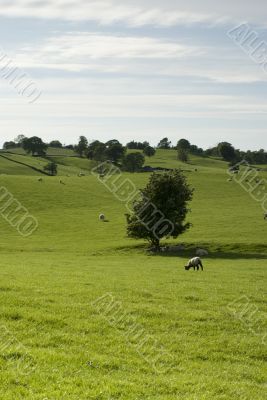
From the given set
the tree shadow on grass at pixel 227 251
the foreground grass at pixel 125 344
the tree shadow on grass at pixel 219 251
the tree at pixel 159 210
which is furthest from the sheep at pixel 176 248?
the foreground grass at pixel 125 344

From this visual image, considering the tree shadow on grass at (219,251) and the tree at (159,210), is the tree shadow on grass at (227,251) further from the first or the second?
the tree at (159,210)

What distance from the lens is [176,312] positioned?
21.3 metres

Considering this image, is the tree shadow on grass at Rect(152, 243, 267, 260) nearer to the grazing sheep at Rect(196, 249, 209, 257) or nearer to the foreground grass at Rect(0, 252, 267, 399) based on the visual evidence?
the grazing sheep at Rect(196, 249, 209, 257)

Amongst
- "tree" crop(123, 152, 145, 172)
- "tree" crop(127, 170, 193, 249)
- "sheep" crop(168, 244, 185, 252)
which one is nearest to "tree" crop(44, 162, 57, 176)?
"tree" crop(123, 152, 145, 172)

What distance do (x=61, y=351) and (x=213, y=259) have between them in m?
40.1

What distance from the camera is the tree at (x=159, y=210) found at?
206 feet

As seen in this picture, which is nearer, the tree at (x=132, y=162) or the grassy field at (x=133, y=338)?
the grassy field at (x=133, y=338)

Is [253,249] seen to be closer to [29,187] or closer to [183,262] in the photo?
[183,262]

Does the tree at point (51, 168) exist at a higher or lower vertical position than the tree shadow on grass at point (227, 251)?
higher

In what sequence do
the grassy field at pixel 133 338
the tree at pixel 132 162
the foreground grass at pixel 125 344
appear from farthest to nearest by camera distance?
the tree at pixel 132 162
the grassy field at pixel 133 338
the foreground grass at pixel 125 344

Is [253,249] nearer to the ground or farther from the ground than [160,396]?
nearer to the ground

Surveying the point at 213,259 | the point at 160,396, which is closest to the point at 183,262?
the point at 213,259

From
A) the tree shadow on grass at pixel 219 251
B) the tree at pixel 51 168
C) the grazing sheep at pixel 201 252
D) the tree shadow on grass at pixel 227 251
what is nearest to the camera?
the tree shadow on grass at pixel 227 251

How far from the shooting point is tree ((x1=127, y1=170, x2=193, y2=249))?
62.9m
